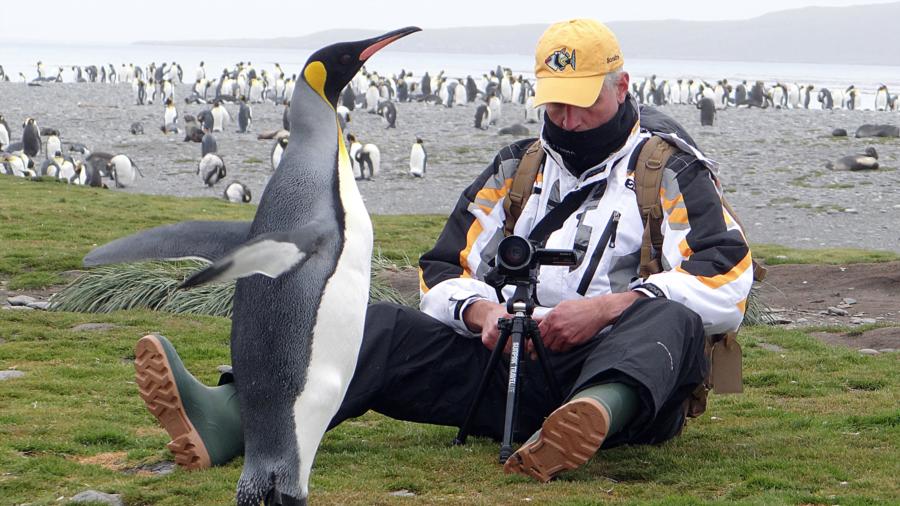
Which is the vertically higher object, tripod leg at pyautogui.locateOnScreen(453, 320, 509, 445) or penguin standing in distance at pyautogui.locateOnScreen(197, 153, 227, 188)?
tripod leg at pyautogui.locateOnScreen(453, 320, 509, 445)

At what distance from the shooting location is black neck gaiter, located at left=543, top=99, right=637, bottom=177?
11.3ft

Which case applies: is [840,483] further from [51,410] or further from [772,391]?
[51,410]

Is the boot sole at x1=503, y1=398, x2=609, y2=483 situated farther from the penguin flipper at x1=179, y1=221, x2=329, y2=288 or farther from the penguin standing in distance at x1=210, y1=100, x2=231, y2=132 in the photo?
the penguin standing in distance at x1=210, y1=100, x2=231, y2=132

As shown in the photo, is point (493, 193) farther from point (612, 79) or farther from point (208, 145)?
point (208, 145)

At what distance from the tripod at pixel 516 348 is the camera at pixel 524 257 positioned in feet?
0.12

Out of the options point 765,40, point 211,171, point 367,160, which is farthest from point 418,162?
point 765,40

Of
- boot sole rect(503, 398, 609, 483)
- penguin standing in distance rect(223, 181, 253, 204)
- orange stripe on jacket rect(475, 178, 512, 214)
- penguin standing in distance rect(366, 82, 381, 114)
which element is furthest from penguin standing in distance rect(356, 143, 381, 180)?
penguin standing in distance rect(366, 82, 381, 114)

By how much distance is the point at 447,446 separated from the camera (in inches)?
140

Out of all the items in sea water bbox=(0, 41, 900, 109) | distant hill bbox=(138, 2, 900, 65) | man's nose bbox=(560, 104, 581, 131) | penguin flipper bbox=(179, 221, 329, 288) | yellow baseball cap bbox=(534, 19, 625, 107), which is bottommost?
distant hill bbox=(138, 2, 900, 65)

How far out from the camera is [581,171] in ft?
11.6

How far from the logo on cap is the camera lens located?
21.1 inches

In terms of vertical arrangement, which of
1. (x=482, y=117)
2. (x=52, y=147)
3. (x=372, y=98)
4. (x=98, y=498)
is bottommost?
(x=372, y=98)

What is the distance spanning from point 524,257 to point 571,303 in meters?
0.20

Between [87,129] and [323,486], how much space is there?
2583cm
